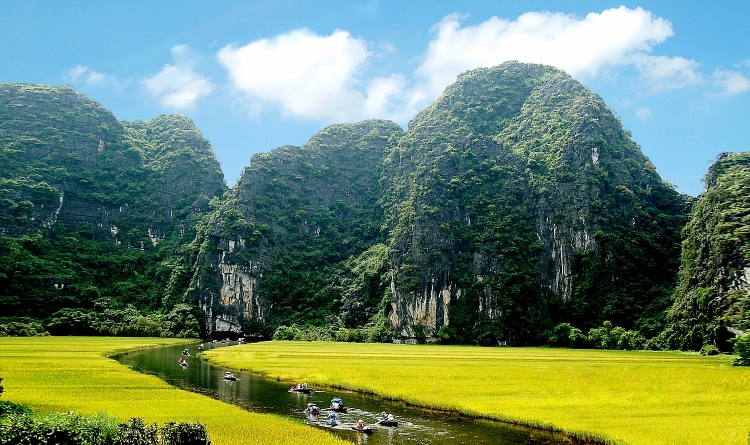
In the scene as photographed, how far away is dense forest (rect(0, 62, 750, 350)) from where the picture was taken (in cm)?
7381

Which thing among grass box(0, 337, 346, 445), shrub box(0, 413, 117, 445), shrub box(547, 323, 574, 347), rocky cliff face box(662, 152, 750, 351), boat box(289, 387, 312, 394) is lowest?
shrub box(547, 323, 574, 347)

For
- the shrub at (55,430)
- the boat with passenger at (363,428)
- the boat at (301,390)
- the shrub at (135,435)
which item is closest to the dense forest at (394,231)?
the boat at (301,390)

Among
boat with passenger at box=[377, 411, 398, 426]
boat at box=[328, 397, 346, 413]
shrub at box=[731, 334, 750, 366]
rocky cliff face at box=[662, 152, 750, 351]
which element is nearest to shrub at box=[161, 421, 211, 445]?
boat with passenger at box=[377, 411, 398, 426]

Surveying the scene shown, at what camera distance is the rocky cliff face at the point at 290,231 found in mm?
97000

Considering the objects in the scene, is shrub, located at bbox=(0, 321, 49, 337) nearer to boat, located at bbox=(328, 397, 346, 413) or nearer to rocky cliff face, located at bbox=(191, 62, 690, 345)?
rocky cliff face, located at bbox=(191, 62, 690, 345)

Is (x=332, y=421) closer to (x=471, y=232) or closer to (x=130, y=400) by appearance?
(x=130, y=400)

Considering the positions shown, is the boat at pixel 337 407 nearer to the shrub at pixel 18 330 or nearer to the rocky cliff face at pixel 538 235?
the rocky cliff face at pixel 538 235

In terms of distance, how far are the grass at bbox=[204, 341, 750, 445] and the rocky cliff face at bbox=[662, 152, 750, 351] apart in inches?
607

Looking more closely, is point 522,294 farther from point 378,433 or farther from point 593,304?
point 378,433

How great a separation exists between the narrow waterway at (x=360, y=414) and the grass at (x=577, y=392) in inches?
39.6

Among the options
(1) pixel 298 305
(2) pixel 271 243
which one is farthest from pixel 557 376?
(2) pixel 271 243

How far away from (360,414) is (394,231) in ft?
232

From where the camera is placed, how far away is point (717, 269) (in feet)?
168

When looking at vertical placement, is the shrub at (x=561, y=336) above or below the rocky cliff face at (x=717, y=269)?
below
